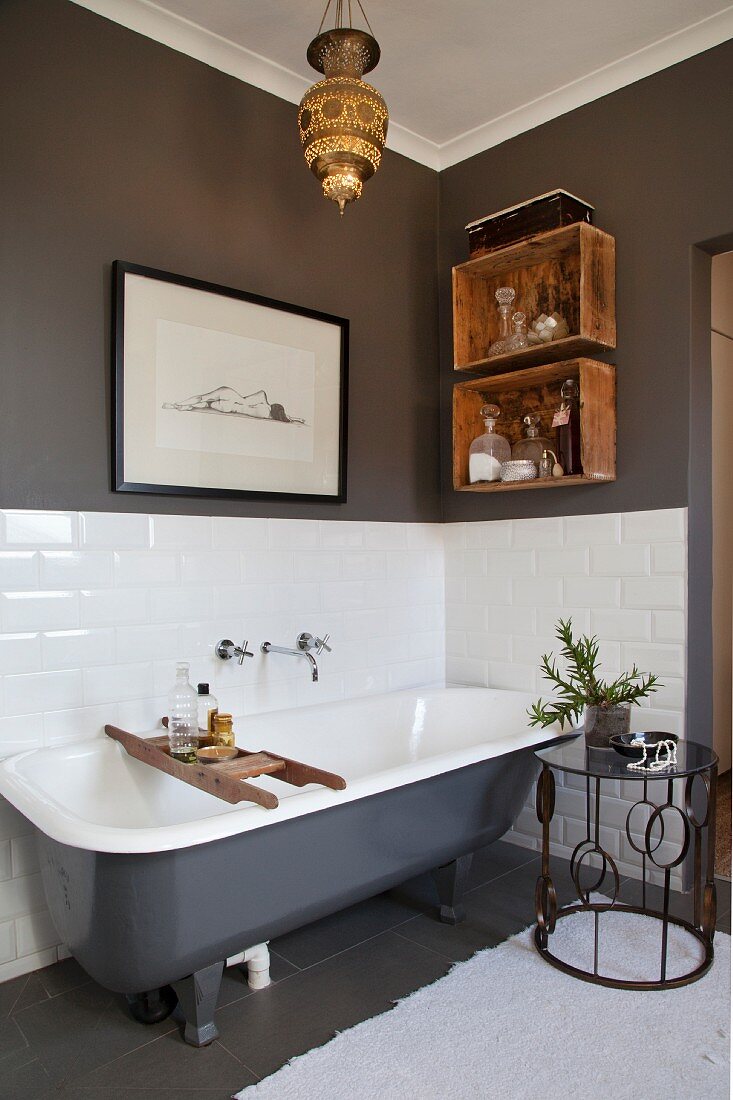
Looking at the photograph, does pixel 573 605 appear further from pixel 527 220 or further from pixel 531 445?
pixel 527 220

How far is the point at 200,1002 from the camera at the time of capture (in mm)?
1934

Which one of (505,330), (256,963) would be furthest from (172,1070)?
(505,330)

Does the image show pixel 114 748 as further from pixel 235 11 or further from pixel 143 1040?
pixel 235 11

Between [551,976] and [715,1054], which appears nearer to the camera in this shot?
[715,1054]

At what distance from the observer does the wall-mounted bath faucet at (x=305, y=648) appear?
9.29 ft

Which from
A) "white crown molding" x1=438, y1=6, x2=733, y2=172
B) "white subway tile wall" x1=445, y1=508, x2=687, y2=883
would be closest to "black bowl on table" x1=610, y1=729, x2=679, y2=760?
"white subway tile wall" x1=445, y1=508, x2=687, y2=883

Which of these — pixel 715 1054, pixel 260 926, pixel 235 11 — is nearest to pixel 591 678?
pixel 715 1054

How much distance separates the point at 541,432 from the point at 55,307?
1887 mm

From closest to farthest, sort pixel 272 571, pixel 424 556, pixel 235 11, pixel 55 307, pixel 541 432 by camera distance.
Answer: pixel 55 307 → pixel 235 11 → pixel 272 571 → pixel 541 432 → pixel 424 556

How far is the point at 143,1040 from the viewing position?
1.96 m

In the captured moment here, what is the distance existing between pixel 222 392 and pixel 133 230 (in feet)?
1.92

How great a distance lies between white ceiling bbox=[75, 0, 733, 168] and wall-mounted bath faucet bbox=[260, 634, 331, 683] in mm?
2051

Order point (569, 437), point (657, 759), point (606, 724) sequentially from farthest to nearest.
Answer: point (569, 437) < point (606, 724) < point (657, 759)

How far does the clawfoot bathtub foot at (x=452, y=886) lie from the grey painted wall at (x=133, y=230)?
4.49 ft
